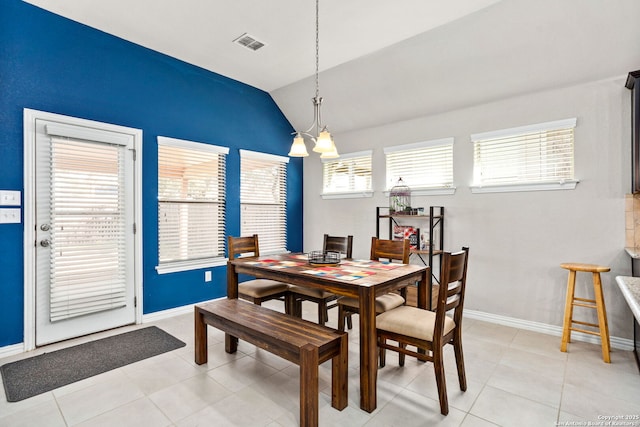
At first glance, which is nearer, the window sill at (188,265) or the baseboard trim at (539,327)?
the baseboard trim at (539,327)

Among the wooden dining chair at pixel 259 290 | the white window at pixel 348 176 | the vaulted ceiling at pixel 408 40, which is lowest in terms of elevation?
the wooden dining chair at pixel 259 290

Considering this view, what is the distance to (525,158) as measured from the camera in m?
3.54

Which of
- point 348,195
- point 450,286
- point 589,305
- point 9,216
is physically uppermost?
point 348,195

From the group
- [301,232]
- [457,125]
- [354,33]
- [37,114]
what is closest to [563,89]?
[457,125]

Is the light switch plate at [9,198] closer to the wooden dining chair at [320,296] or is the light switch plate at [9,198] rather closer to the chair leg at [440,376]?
the wooden dining chair at [320,296]

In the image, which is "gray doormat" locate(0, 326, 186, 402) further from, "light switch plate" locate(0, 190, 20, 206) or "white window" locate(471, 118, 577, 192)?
"white window" locate(471, 118, 577, 192)

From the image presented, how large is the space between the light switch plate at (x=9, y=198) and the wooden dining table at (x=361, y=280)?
196 centimetres

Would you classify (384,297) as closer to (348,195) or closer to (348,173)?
(348,195)

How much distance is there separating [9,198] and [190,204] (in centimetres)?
168

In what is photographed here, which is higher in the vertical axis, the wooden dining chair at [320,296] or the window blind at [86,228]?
the window blind at [86,228]

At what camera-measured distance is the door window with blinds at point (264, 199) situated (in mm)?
4797

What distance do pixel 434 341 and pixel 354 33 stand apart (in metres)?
2.95

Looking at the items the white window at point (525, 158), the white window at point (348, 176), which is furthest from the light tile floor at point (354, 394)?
the white window at point (348, 176)

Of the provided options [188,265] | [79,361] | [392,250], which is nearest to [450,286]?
[392,250]
